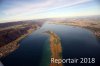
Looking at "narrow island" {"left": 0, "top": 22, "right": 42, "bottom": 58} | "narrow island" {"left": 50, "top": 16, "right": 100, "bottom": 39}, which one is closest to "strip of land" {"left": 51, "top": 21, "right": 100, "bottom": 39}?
"narrow island" {"left": 50, "top": 16, "right": 100, "bottom": 39}

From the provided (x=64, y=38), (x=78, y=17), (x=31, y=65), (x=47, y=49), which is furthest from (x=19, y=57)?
(x=78, y=17)

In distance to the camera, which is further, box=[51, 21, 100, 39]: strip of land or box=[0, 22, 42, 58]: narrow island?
box=[0, 22, 42, 58]: narrow island

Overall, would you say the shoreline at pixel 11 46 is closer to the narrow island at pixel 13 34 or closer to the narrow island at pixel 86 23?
the narrow island at pixel 13 34

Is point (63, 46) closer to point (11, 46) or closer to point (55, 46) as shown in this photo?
point (55, 46)

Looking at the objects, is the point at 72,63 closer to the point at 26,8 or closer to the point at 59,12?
the point at 59,12

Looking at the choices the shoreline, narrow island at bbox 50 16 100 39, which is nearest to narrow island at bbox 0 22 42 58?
the shoreline

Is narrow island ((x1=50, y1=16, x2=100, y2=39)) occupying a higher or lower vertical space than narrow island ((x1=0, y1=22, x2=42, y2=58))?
higher

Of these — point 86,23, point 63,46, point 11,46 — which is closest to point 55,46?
point 63,46

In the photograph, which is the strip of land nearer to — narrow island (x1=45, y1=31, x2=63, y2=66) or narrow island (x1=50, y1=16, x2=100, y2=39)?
narrow island (x1=50, y1=16, x2=100, y2=39)
